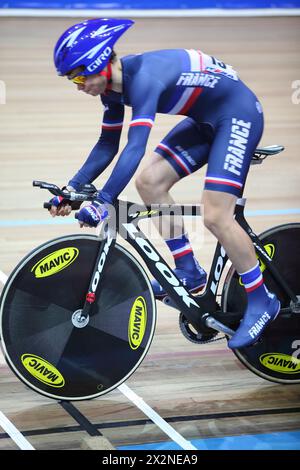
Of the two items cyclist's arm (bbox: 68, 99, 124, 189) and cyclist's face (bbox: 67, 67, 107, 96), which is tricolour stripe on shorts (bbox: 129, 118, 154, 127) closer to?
cyclist's face (bbox: 67, 67, 107, 96)

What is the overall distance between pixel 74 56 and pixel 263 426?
1.85m

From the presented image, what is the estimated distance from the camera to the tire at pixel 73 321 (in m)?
4.31

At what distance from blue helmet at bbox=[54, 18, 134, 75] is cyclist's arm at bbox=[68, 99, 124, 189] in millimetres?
343

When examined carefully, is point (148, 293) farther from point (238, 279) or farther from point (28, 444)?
point (28, 444)

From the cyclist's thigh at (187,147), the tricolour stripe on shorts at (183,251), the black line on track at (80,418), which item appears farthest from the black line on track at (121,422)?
the cyclist's thigh at (187,147)

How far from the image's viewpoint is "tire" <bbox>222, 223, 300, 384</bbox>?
4637 mm

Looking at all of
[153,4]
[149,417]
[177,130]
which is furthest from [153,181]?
[153,4]

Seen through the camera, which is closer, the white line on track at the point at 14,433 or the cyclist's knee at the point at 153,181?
the white line on track at the point at 14,433

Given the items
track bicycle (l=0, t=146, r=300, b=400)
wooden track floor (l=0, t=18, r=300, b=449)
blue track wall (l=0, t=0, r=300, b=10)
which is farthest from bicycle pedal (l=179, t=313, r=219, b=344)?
blue track wall (l=0, t=0, r=300, b=10)

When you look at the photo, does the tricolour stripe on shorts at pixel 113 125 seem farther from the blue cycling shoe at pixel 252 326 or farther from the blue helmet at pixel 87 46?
the blue cycling shoe at pixel 252 326

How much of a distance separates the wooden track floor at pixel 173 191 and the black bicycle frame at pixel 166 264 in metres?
0.40

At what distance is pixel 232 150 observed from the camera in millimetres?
4270

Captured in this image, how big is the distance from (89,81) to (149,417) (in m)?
1.56

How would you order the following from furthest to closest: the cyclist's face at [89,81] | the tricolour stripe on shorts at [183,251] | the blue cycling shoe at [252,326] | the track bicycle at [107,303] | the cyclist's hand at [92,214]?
the tricolour stripe on shorts at [183,251], the blue cycling shoe at [252,326], the track bicycle at [107,303], the cyclist's face at [89,81], the cyclist's hand at [92,214]
